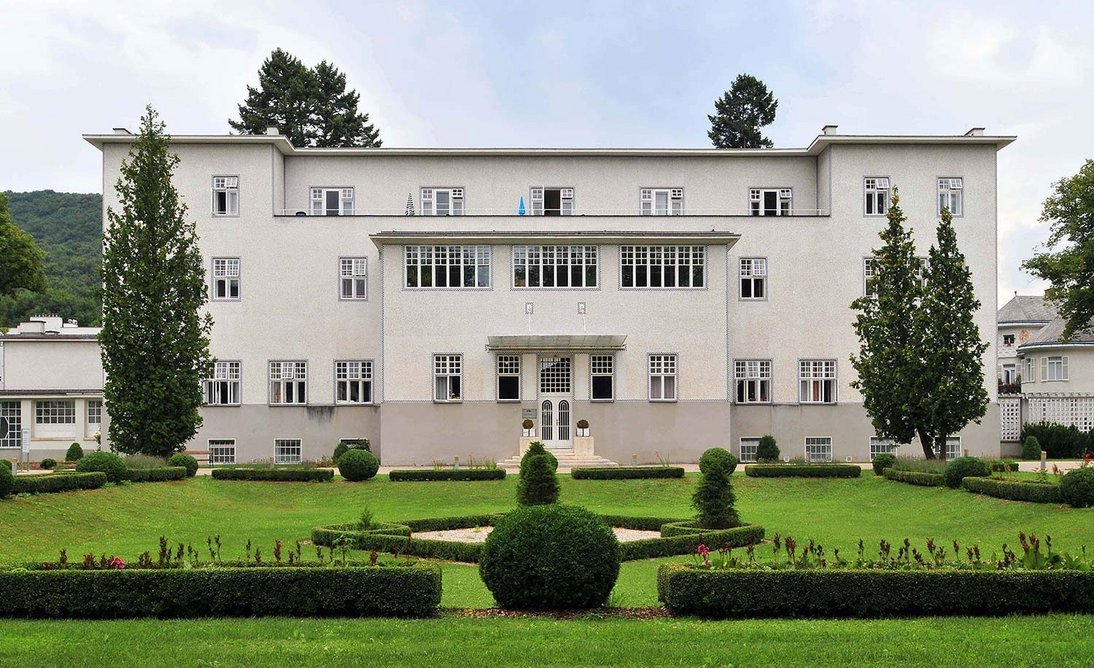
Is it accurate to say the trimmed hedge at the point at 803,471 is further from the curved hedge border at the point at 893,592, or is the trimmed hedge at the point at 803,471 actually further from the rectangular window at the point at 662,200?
the curved hedge border at the point at 893,592

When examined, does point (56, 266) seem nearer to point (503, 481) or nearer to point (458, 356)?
point (458, 356)

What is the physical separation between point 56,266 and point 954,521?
6152cm

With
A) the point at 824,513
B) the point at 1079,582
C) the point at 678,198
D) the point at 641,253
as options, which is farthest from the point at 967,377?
the point at 1079,582

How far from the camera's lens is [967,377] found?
33.4m

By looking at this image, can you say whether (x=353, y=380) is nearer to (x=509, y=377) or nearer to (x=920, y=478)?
(x=509, y=377)

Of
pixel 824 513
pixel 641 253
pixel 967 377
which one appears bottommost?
pixel 824 513

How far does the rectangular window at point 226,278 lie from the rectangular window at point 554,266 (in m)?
10.8

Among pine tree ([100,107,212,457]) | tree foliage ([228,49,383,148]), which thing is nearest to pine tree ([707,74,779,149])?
tree foliage ([228,49,383,148])

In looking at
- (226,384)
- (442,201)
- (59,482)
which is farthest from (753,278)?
(59,482)

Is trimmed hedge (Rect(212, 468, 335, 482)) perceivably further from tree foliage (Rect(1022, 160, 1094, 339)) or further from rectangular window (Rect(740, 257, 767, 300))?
tree foliage (Rect(1022, 160, 1094, 339))

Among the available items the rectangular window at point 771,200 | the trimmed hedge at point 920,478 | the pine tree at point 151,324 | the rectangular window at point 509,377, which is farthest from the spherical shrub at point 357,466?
the rectangular window at point 771,200

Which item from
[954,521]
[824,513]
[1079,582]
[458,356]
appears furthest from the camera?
[458,356]

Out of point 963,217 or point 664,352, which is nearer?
point 664,352

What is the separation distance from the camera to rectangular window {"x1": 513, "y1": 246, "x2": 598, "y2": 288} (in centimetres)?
4103
